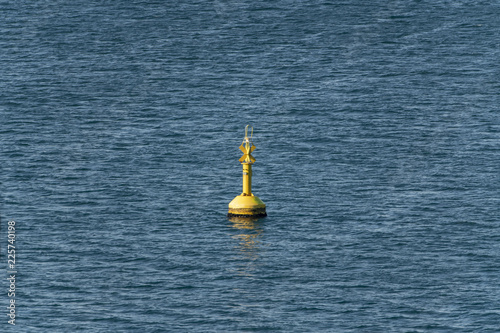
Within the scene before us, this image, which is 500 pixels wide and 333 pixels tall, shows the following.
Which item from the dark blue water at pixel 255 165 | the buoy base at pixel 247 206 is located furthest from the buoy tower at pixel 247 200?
the dark blue water at pixel 255 165

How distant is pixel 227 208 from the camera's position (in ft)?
236

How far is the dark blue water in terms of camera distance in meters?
54.4

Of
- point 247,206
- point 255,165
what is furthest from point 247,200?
point 255,165

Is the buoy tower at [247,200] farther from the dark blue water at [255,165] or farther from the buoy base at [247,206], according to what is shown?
the dark blue water at [255,165]

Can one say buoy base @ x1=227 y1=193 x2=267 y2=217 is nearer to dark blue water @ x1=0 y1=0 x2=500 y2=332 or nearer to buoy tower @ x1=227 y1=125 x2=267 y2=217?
buoy tower @ x1=227 y1=125 x2=267 y2=217

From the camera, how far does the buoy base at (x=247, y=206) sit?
6731 centimetres

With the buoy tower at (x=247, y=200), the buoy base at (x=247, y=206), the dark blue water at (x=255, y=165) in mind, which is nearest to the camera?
the dark blue water at (x=255, y=165)

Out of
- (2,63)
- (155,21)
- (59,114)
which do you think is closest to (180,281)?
(59,114)

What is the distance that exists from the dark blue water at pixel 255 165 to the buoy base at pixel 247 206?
121 cm

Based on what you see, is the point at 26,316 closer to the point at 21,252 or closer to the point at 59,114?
the point at 21,252

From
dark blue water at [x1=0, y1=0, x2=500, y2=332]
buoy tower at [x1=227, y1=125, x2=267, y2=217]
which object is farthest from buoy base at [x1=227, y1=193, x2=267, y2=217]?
dark blue water at [x1=0, y1=0, x2=500, y2=332]

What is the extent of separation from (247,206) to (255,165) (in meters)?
17.3

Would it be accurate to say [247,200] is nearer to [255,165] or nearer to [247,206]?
[247,206]

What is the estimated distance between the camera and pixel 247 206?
6738 centimetres
